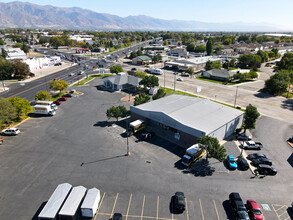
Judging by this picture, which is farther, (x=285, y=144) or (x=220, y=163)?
(x=285, y=144)

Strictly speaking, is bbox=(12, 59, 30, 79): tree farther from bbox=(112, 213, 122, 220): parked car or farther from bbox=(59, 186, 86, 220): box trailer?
bbox=(112, 213, 122, 220): parked car

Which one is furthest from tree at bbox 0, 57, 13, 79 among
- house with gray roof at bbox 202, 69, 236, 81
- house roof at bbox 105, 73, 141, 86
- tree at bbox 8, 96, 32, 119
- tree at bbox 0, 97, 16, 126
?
house with gray roof at bbox 202, 69, 236, 81

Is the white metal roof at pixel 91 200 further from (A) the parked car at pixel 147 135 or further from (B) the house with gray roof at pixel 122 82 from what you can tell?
(B) the house with gray roof at pixel 122 82

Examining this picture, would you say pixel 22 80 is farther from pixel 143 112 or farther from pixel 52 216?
pixel 52 216

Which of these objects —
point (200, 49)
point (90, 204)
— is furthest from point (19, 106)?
point (200, 49)

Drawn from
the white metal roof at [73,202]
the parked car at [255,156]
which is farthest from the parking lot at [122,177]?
the white metal roof at [73,202]

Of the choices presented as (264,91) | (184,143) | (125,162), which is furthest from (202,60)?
(125,162)

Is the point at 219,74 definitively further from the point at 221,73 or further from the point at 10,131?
the point at 10,131

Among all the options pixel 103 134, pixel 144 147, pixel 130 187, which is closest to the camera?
pixel 130 187
